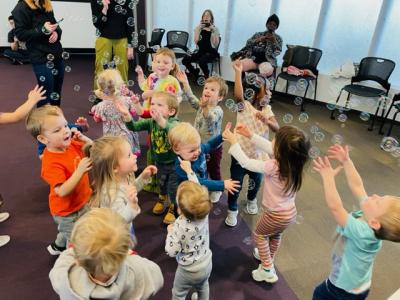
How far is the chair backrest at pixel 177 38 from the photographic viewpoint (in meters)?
7.38

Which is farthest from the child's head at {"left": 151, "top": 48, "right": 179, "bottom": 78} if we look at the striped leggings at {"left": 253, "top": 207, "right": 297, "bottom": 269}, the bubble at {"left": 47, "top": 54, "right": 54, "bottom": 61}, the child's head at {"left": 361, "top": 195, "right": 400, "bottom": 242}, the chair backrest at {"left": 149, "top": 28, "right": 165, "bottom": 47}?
the chair backrest at {"left": 149, "top": 28, "right": 165, "bottom": 47}

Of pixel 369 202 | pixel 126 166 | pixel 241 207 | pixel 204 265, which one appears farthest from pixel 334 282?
pixel 241 207

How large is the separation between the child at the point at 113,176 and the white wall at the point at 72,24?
7.78 m

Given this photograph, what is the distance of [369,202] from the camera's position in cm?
161

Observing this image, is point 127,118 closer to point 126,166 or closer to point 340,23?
point 126,166

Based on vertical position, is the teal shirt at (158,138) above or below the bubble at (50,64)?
below

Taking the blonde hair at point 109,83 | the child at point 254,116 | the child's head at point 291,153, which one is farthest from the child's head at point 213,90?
the child's head at point 291,153

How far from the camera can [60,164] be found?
2137mm

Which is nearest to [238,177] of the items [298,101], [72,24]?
[298,101]

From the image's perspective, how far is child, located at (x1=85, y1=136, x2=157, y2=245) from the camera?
6.34 ft

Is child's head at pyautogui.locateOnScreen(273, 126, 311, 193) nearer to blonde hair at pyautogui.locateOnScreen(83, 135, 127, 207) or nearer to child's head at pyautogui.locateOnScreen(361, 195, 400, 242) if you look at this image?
child's head at pyautogui.locateOnScreen(361, 195, 400, 242)

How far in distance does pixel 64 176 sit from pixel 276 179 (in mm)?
1343

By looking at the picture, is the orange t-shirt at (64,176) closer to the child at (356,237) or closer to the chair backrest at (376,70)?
the child at (356,237)

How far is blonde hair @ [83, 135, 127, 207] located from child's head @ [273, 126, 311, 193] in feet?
3.19
